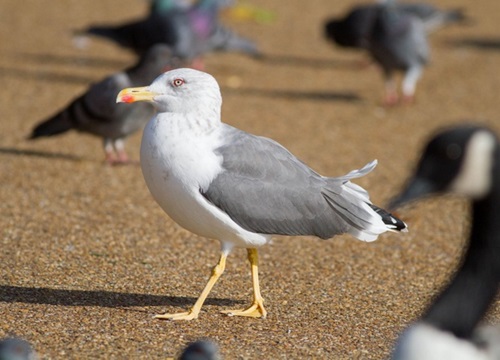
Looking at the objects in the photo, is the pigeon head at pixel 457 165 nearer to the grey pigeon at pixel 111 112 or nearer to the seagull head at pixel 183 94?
the seagull head at pixel 183 94

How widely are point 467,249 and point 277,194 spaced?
1.58m

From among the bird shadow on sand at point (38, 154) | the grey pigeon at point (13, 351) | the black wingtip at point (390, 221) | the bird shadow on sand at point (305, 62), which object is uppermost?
the black wingtip at point (390, 221)

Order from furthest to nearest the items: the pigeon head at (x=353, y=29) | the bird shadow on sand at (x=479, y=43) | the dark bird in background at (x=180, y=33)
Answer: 1. the bird shadow on sand at (x=479, y=43)
2. the pigeon head at (x=353, y=29)
3. the dark bird in background at (x=180, y=33)

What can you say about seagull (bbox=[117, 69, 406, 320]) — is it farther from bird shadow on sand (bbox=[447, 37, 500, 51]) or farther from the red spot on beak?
bird shadow on sand (bbox=[447, 37, 500, 51])

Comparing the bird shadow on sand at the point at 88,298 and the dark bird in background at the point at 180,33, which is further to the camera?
the dark bird in background at the point at 180,33

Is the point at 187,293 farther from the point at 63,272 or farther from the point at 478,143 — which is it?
the point at 478,143

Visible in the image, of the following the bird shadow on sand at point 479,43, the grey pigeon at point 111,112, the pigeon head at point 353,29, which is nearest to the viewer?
the grey pigeon at point 111,112

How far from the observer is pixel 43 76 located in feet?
36.3

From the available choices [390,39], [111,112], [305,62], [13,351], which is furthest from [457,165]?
[305,62]

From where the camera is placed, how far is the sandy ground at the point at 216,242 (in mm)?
4855

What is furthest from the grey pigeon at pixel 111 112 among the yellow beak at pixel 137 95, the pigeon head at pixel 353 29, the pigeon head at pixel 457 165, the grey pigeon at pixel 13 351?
the pigeon head at pixel 457 165

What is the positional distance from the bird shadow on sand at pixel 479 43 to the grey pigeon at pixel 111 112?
669 centimetres

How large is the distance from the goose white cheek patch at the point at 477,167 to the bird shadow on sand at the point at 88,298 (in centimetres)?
224

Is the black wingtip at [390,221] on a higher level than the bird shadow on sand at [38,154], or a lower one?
higher
